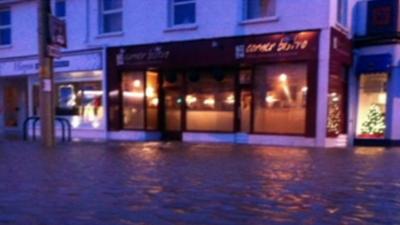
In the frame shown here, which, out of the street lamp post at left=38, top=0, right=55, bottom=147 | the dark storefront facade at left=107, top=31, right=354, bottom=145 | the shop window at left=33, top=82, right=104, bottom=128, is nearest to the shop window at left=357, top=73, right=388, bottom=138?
the dark storefront facade at left=107, top=31, right=354, bottom=145

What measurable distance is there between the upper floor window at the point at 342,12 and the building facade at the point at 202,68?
1.2 inches

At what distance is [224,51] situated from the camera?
1423 cm

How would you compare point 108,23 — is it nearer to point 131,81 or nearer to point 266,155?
point 131,81

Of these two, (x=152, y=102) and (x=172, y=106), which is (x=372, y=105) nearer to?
(x=172, y=106)

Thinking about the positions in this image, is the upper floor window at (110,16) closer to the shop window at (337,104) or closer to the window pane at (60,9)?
the window pane at (60,9)

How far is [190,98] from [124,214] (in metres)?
11.0

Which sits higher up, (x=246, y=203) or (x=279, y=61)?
(x=279, y=61)

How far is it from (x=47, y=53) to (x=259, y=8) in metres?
6.33

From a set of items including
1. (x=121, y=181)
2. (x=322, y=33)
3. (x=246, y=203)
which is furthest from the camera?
(x=322, y=33)

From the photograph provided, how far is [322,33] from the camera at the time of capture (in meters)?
12.8

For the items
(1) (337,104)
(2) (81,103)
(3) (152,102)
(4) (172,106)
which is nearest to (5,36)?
(2) (81,103)

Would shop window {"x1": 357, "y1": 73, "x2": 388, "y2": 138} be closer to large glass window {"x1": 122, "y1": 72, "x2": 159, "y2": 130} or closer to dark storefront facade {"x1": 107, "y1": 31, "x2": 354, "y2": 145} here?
dark storefront facade {"x1": 107, "y1": 31, "x2": 354, "y2": 145}

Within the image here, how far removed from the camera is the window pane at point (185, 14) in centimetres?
1497

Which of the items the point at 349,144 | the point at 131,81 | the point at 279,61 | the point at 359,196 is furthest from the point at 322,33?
the point at 359,196
